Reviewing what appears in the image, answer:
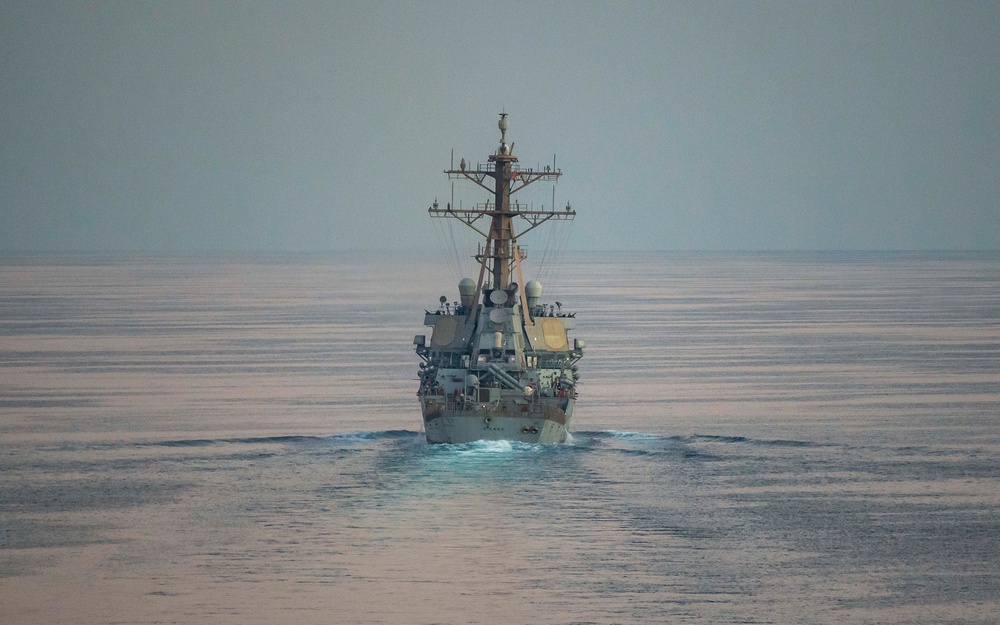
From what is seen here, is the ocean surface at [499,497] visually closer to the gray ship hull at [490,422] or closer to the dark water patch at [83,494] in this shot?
the dark water patch at [83,494]

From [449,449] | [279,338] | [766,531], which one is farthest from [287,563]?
[279,338]

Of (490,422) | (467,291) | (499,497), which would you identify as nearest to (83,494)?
(499,497)

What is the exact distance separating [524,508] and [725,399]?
29080 millimetres

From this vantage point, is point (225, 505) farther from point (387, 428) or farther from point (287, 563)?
point (387, 428)

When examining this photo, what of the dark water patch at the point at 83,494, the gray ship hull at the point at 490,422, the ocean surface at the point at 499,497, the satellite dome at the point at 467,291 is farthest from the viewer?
the satellite dome at the point at 467,291

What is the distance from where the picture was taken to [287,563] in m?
38.6

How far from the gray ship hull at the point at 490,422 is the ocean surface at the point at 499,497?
58cm

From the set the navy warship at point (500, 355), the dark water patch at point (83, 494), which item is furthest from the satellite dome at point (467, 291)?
the dark water patch at point (83, 494)

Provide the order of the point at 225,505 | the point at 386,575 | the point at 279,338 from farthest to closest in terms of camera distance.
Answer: the point at 279,338 → the point at 225,505 → the point at 386,575

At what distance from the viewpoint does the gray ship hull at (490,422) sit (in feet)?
180

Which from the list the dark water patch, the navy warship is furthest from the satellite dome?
the dark water patch

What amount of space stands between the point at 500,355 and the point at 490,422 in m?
3.68

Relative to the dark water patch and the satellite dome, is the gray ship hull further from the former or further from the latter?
the dark water patch

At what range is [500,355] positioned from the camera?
189ft
